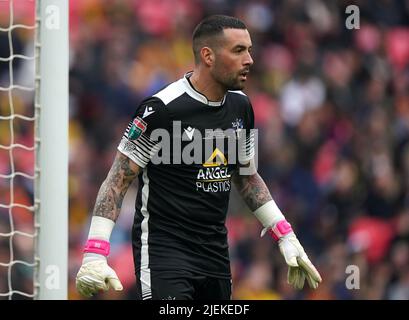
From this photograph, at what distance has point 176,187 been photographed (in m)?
6.53

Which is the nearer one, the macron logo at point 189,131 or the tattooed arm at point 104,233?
the tattooed arm at point 104,233

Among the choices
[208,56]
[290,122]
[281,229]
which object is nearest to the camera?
[208,56]

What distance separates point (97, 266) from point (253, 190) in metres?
1.21

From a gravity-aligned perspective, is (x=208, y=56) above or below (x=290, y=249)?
above

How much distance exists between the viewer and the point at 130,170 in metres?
6.49

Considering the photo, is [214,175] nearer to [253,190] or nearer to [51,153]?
[253,190]

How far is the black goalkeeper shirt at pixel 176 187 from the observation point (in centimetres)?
647

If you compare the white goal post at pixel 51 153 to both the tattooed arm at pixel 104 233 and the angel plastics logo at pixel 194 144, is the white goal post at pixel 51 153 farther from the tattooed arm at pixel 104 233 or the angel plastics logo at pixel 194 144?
the angel plastics logo at pixel 194 144

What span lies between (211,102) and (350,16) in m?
7.61

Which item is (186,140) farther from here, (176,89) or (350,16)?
(350,16)

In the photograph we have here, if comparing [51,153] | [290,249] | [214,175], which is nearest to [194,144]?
[214,175]

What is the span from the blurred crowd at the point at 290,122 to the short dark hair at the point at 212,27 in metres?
3.68

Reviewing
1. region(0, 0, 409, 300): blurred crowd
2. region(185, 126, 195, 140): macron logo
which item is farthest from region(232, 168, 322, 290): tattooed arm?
region(0, 0, 409, 300): blurred crowd

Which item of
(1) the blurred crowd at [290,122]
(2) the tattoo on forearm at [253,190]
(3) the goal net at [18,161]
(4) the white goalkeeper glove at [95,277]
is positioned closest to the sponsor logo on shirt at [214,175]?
(2) the tattoo on forearm at [253,190]
